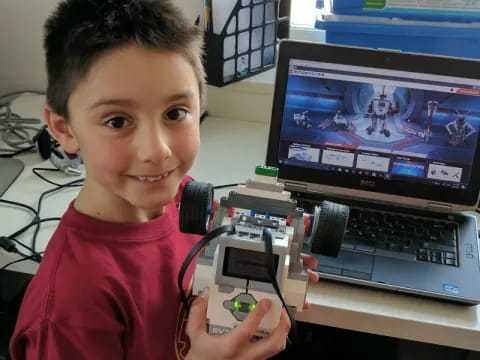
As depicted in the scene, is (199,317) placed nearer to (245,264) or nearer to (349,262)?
(245,264)

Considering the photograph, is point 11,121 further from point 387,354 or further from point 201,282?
point 387,354


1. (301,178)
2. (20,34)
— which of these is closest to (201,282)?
(301,178)

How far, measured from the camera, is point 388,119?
0.95 metres

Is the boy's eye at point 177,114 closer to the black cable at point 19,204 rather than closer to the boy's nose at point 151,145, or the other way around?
the boy's nose at point 151,145

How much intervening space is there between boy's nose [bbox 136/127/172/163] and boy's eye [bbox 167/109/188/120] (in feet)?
0.10

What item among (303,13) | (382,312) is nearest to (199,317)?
(382,312)

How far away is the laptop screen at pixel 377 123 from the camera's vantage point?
92 centimetres

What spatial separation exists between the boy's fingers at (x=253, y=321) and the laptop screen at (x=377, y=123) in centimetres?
45

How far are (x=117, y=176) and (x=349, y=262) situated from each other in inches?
14.9

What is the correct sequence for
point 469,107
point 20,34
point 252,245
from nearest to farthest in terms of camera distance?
1. point 252,245
2. point 469,107
3. point 20,34

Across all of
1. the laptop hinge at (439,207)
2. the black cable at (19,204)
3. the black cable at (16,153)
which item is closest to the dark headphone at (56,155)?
the black cable at (16,153)

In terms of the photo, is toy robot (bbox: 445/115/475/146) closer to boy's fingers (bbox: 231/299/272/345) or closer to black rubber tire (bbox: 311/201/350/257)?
black rubber tire (bbox: 311/201/350/257)

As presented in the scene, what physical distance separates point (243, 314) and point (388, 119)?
52 centimetres

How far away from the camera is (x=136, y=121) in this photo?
0.61 m
